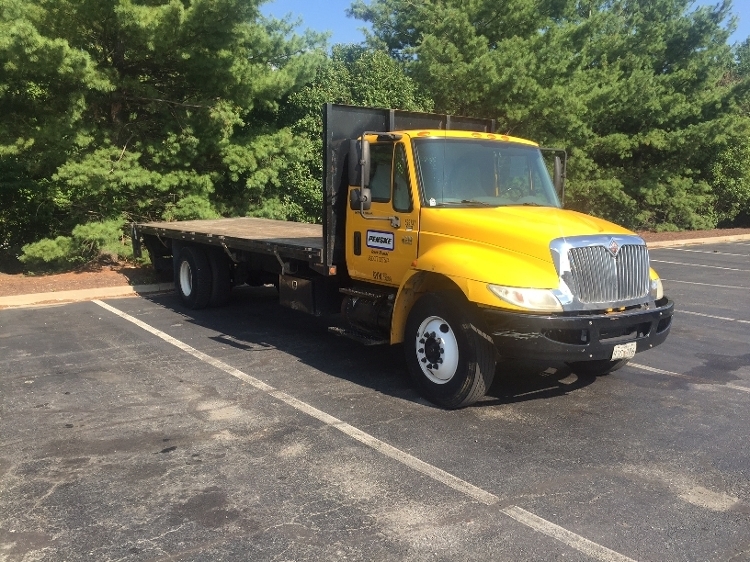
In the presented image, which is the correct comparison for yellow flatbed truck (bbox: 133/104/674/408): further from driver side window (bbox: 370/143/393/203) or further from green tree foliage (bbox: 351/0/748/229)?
green tree foliage (bbox: 351/0/748/229)

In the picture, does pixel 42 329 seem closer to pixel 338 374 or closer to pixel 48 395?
pixel 48 395

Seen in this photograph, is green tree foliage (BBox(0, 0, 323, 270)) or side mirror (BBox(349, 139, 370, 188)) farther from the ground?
green tree foliage (BBox(0, 0, 323, 270))

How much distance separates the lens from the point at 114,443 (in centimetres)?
525

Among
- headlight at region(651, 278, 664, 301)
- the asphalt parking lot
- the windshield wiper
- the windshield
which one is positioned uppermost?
the windshield

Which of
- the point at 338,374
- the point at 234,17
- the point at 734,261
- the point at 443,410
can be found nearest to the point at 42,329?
the point at 338,374

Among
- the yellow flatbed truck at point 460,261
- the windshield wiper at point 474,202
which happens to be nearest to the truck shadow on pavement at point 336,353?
the yellow flatbed truck at point 460,261

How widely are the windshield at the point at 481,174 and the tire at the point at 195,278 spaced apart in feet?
16.8

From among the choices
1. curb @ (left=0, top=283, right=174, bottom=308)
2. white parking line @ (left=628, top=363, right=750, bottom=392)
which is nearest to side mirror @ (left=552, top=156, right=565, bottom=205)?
white parking line @ (left=628, top=363, right=750, bottom=392)

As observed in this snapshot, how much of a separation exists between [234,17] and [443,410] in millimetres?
9900

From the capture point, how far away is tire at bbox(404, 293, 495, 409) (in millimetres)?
5750

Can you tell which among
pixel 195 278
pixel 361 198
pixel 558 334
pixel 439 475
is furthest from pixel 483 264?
pixel 195 278

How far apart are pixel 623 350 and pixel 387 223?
252cm

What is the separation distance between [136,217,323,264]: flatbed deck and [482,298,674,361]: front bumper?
261cm

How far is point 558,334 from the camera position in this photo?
5492mm
